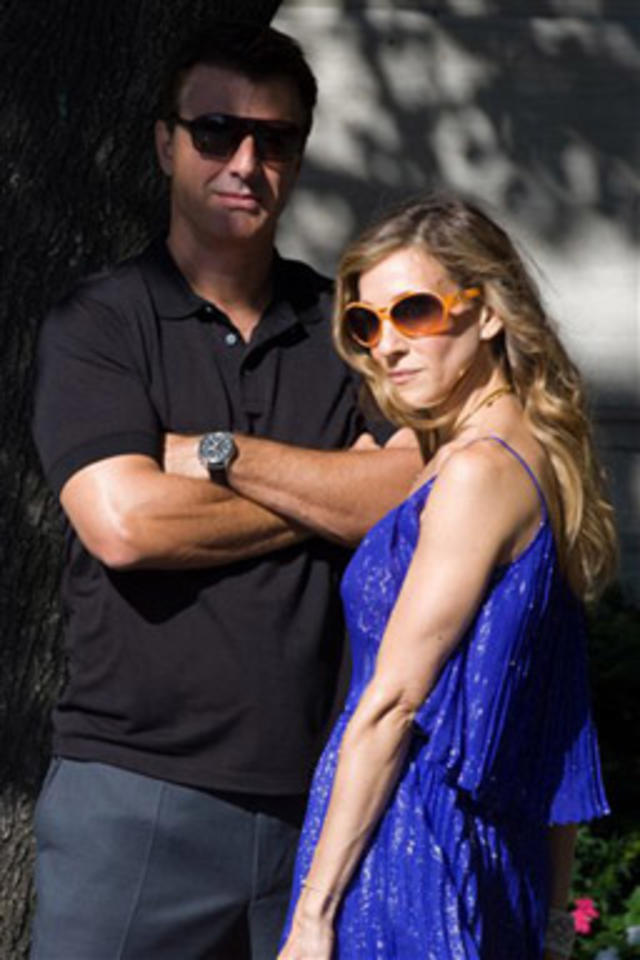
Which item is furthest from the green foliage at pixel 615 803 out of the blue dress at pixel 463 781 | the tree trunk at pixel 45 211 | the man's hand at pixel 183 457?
the man's hand at pixel 183 457

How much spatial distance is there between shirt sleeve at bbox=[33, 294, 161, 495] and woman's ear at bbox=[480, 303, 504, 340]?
26.6 inches

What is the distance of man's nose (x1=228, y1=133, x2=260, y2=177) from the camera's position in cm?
375

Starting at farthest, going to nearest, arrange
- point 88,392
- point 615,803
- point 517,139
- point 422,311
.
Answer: point 517,139 → point 615,803 → point 88,392 → point 422,311

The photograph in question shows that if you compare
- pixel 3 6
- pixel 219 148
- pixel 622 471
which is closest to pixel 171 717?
pixel 219 148

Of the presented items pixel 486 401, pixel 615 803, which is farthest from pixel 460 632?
pixel 615 803

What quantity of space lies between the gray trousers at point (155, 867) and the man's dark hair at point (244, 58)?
127cm

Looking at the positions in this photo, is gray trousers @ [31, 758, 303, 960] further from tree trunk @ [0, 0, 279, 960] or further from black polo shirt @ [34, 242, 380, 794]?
tree trunk @ [0, 0, 279, 960]

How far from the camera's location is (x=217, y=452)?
360 centimetres

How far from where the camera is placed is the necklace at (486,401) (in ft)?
10.8

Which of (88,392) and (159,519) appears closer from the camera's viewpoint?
(159,519)

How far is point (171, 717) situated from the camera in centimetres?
354

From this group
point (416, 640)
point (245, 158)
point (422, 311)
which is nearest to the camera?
point (416, 640)

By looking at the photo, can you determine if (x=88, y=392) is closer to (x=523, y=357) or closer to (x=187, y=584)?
(x=187, y=584)

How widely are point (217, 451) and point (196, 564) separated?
204mm
